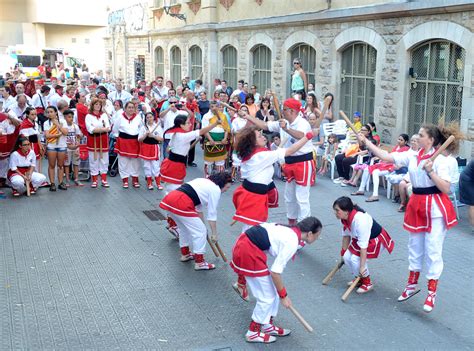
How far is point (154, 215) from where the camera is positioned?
968 cm

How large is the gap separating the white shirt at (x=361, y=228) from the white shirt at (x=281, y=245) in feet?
4.14

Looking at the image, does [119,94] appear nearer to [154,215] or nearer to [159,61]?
[154,215]

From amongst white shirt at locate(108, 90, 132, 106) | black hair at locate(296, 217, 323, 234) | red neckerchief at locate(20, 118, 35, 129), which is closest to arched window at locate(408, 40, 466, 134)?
black hair at locate(296, 217, 323, 234)

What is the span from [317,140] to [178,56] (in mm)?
13996

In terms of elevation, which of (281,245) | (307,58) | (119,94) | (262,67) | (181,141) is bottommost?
(281,245)

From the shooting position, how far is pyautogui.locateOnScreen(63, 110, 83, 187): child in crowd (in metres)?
11.5

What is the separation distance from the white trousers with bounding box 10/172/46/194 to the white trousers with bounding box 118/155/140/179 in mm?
1545

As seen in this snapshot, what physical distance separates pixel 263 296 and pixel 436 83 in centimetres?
851

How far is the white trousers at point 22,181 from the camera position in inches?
424

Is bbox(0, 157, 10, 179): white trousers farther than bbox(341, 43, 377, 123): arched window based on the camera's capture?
No

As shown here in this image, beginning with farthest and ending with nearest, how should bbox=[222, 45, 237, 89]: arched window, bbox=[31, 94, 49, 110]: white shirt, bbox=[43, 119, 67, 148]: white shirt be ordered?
bbox=[222, 45, 237, 89]: arched window, bbox=[31, 94, 49, 110]: white shirt, bbox=[43, 119, 67, 148]: white shirt

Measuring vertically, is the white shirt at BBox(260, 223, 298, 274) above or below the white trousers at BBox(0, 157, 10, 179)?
above

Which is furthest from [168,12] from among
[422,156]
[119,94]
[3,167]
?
[422,156]

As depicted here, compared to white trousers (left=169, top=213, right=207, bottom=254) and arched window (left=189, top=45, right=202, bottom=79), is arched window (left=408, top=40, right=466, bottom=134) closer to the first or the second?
white trousers (left=169, top=213, right=207, bottom=254)
